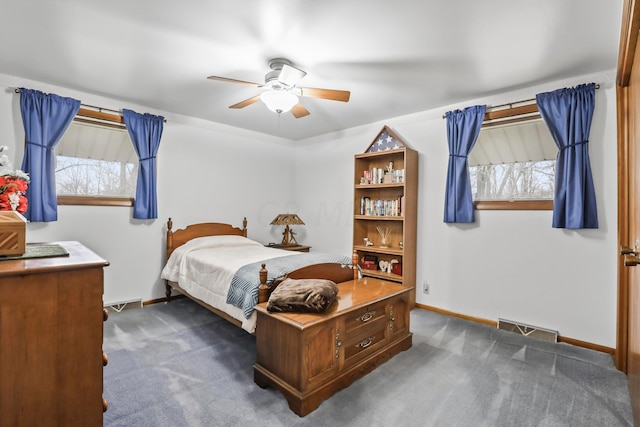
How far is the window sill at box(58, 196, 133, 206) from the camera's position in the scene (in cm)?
327

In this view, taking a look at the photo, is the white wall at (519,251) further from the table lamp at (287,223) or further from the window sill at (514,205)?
the table lamp at (287,223)

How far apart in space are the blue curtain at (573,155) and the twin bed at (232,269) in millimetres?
1957

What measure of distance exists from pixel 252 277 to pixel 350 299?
2.55 feet

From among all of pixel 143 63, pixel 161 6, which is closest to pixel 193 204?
pixel 143 63

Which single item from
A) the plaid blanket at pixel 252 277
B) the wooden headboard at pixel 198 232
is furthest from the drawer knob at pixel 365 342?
the wooden headboard at pixel 198 232

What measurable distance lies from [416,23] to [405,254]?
7.96 ft

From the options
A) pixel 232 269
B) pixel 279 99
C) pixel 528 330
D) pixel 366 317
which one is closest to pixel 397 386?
pixel 366 317

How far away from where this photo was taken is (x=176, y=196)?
4.04 m

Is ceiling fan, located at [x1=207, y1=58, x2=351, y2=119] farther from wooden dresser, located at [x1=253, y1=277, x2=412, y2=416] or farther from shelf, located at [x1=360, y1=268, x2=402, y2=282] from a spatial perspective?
shelf, located at [x1=360, y1=268, x2=402, y2=282]

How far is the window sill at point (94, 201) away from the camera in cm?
327

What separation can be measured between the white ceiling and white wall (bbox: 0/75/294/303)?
0.68 metres

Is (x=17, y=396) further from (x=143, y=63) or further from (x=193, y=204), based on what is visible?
(x=193, y=204)

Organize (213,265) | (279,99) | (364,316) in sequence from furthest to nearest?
(213,265)
(279,99)
(364,316)

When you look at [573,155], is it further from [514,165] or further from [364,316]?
[364,316]
